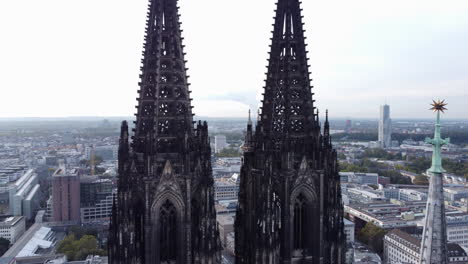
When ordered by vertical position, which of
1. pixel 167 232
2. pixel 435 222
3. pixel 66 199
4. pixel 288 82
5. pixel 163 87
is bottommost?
pixel 66 199

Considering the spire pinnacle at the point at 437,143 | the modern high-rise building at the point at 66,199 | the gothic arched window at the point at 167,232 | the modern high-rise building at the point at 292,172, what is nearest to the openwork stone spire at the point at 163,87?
the gothic arched window at the point at 167,232

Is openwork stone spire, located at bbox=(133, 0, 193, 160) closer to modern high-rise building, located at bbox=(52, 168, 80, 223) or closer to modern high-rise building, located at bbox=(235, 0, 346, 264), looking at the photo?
modern high-rise building, located at bbox=(235, 0, 346, 264)

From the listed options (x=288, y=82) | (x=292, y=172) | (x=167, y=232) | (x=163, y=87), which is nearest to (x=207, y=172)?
(x=167, y=232)

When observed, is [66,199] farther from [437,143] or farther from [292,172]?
[437,143]

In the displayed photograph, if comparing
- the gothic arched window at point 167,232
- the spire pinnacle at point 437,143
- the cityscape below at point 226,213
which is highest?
the spire pinnacle at point 437,143

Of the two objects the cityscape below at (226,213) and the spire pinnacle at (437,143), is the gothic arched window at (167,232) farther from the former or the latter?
the cityscape below at (226,213)

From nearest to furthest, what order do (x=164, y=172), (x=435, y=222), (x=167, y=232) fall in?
(x=435, y=222) < (x=164, y=172) < (x=167, y=232)
